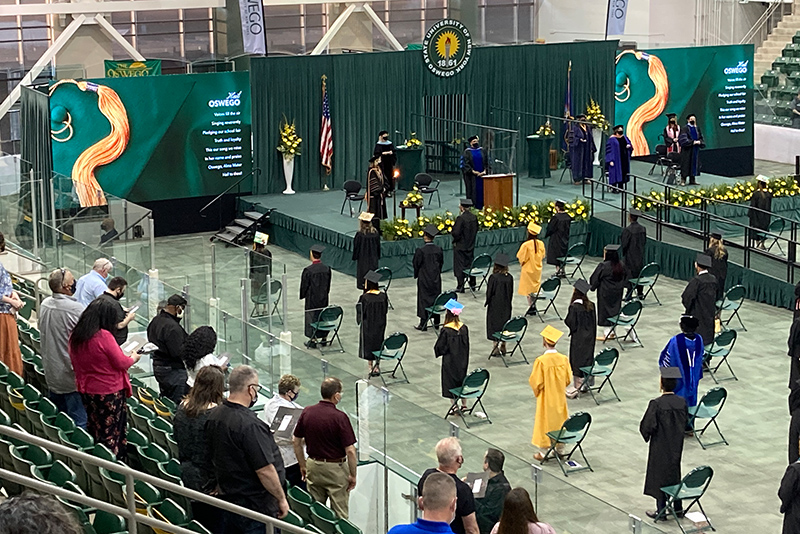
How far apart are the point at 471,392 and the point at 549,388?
1.25 meters

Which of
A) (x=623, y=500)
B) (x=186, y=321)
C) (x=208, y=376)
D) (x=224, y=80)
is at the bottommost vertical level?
(x=623, y=500)

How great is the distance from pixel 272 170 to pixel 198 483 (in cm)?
1723

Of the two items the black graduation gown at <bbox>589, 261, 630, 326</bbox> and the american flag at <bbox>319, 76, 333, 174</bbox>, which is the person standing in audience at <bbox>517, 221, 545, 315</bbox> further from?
the american flag at <bbox>319, 76, 333, 174</bbox>

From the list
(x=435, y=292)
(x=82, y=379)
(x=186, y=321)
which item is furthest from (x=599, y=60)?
(x=82, y=379)

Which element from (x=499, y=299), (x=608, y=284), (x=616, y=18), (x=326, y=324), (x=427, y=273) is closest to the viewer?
(x=326, y=324)

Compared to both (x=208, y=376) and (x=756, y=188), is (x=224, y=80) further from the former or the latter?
(x=208, y=376)

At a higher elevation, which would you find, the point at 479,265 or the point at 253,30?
the point at 253,30

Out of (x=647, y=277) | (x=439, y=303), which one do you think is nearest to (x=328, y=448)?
(x=439, y=303)

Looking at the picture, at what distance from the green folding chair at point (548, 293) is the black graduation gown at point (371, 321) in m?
2.67

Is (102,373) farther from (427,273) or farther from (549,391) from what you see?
(427,273)

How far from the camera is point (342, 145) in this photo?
25.1m

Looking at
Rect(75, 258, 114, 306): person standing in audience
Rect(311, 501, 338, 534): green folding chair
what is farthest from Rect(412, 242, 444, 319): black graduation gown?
Rect(311, 501, 338, 534): green folding chair

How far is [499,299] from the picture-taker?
1659 cm

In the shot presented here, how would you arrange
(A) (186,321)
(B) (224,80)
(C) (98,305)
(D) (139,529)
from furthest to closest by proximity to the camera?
(B) (224,80) → (A) (186,321) → (C) (98,305) → (D) (139,529)
